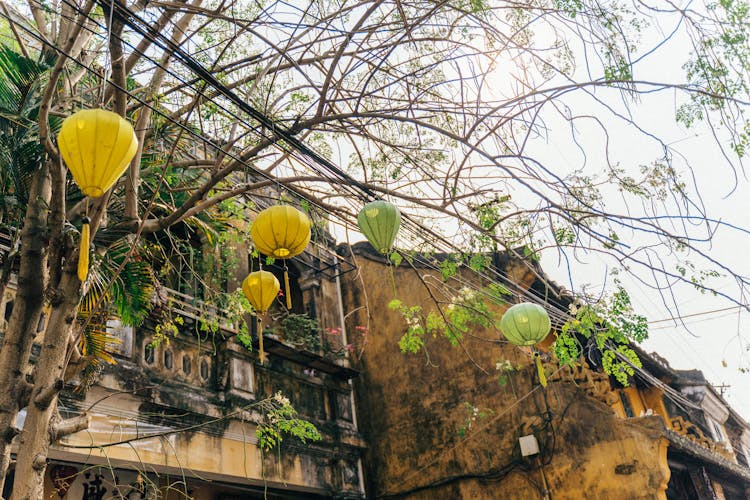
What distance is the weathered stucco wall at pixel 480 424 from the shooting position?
8.45m

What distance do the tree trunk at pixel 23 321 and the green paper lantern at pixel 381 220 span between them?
6.37ft

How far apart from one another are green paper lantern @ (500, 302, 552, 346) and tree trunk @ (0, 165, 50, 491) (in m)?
3.31

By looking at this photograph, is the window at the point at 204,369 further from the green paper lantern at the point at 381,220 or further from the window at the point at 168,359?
the green paper lantern at the point at 381,220

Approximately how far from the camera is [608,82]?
3877mm

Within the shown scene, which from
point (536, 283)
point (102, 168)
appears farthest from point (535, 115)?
point (536, 283)

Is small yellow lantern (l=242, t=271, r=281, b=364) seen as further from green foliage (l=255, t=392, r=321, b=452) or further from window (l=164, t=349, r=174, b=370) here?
window (l=164, t=349, r=174, b=370)

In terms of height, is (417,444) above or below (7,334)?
above

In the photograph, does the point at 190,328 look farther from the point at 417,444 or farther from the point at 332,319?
the point at 417,444

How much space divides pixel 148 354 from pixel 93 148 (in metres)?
4.92

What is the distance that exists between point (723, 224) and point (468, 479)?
23.6 ft

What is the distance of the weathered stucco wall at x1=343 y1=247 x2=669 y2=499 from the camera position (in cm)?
845

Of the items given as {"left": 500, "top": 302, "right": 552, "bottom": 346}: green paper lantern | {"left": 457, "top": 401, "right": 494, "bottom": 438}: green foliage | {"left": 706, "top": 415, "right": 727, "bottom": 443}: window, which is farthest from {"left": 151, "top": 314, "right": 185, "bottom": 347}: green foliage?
{"left": 706, "top": 415, "right": 727, "bottom": 443}: window

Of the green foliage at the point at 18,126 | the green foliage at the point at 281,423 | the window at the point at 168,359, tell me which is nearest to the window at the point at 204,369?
the window at the point at 168,359

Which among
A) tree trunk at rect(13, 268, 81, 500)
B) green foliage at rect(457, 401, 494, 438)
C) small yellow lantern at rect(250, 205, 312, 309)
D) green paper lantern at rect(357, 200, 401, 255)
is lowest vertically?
tree trunk at rect(13, 268, 81, 500)
